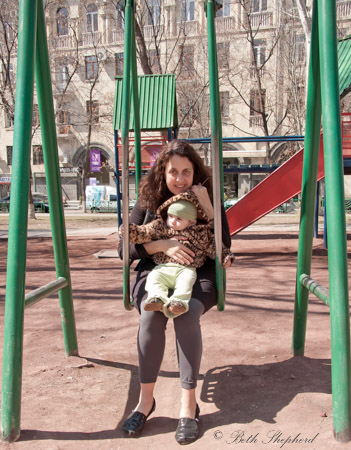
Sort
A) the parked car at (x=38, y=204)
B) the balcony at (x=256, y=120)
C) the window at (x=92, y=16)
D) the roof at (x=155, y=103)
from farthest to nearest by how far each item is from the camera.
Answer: the balcony at (x=256, y=120)
the parked car at (x=38, y=204)
the window at (x=92, y=16)
the roof at (x=155, y=103)

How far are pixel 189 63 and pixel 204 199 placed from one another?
1814 cm

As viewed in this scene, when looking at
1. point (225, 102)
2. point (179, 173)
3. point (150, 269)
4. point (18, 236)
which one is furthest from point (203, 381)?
point (225, 102)

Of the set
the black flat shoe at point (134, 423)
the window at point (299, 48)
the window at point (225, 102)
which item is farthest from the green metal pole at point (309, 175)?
the window at point (225, 102)

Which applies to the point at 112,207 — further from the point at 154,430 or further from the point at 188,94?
the point at 154,430

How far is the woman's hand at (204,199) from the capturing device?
6.91 ft

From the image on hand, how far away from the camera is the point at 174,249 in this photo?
6.64 ft

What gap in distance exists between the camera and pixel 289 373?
2256 mm

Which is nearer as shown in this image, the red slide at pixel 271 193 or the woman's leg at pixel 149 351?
the woman's leg at pixel 149 351

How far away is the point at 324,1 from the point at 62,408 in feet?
6.80

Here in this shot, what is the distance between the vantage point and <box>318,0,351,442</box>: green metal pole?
161cm

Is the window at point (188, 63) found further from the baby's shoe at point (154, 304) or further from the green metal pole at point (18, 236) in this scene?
the baby's shoe at point (154, 304)

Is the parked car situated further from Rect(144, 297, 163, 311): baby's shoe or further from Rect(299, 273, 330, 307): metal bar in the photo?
Rect(144, 297, 163, 311): baby's shoe

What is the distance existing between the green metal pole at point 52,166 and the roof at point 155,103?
5.94 meters

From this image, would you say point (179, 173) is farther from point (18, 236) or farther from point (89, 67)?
point (89, 67)
